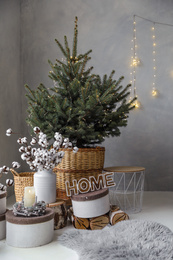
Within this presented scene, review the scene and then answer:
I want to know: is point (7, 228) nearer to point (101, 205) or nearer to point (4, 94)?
point (101, 205)

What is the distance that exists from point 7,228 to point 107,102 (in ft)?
4.84

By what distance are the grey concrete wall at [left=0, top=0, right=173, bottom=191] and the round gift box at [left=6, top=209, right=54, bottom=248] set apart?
2.11m

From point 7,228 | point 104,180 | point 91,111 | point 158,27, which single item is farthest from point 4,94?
point 158,27

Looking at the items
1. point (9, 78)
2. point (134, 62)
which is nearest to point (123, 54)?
point (134, 62)

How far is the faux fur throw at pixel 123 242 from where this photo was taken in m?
1.86

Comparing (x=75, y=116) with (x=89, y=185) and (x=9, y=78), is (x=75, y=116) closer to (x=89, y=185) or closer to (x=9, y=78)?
(x=89, y=185)

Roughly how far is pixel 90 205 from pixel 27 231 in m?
0.57

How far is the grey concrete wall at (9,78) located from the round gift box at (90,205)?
122 cm

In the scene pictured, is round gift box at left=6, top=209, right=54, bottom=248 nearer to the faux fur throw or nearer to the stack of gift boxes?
the faux fur throw

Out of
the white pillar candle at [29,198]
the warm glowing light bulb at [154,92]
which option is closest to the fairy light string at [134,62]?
the warm glowing light bulb at [154,92]

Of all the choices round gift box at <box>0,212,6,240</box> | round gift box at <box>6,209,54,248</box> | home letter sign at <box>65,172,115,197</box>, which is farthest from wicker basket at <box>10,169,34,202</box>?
round gift box at <box>6,209,54,248</box>

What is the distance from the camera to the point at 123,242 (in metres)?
2.03

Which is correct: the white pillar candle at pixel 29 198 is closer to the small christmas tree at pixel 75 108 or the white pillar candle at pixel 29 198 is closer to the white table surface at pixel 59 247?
the white table surface at pixel 59 247

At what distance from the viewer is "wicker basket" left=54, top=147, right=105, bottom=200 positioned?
9.67 ft
